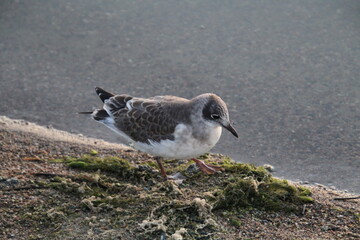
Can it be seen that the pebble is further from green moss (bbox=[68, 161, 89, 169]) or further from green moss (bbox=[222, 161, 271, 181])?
green moss (bbox=[222, 161, 271, 181])

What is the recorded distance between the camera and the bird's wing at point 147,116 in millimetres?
6148

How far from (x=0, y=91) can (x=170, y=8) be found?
3.68 meters

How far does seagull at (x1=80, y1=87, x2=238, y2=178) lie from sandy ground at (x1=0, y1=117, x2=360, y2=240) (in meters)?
0.39

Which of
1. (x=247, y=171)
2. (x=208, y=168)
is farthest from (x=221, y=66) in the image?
(x=247, y=171)

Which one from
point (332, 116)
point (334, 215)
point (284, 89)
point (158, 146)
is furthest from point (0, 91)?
point (334, 215)

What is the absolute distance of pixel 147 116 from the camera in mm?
6375

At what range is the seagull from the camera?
19.6ft

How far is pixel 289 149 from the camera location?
7465mm

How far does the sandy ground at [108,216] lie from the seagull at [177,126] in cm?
39

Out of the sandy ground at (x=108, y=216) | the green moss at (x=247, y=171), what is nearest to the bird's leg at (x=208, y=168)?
the green moss at (x=247, y=171)

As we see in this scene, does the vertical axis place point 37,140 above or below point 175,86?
below

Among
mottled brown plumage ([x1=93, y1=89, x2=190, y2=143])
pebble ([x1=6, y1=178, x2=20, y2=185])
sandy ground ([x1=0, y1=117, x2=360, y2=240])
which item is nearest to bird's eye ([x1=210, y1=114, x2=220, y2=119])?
mottled brown plumage ([x1=93, y1=89, x2=190, y2=143])

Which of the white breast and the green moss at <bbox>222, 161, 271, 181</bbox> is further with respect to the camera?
the white breast

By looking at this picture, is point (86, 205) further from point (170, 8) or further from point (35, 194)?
point (170, 8)
